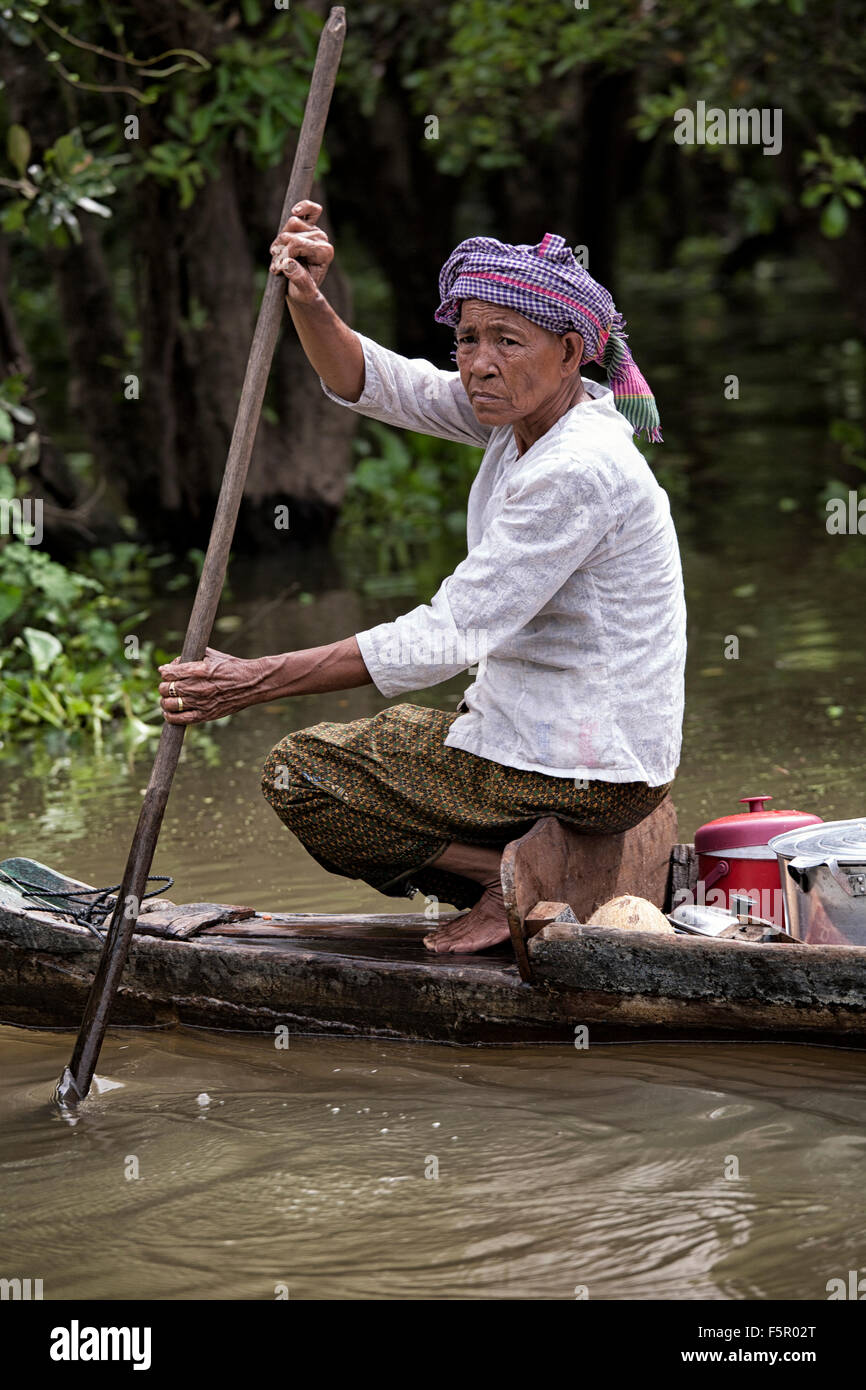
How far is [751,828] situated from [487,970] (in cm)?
71

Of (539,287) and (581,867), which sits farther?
(581,867)

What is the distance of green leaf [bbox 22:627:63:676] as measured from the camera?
277 inches

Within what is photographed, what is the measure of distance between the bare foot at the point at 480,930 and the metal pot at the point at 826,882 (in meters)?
0.61

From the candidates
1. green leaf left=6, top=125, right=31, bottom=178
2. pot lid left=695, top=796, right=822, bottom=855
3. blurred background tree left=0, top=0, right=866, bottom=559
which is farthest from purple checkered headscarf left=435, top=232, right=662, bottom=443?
green leaf left=6, top=125, right=31, bottom=178

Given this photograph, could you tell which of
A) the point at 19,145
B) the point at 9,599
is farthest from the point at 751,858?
the point at 19,145

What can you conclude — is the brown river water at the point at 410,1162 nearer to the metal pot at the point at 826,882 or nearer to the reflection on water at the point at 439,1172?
the reflection on water at the point at 439,1172

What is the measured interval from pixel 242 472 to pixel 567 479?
0.75 meters

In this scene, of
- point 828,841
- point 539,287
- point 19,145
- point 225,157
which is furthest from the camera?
point 225,157

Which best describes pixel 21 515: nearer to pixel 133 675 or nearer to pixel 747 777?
pixel 133 675

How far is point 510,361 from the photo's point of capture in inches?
144

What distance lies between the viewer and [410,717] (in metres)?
3.89

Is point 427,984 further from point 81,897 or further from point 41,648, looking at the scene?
point 41,648

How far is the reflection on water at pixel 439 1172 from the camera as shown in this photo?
296 cm

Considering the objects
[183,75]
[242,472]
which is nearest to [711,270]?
[183,75]
